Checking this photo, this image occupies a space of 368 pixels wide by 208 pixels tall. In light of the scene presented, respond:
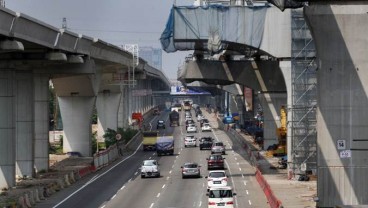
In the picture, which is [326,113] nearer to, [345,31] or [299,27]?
[345,31]

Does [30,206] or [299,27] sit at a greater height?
[299,27]

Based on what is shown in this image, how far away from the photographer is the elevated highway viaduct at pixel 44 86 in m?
57.0

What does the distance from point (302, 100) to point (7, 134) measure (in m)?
21.0

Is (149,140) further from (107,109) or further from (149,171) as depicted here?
(149,171)

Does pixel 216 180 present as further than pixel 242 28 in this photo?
No

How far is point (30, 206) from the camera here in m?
48.5

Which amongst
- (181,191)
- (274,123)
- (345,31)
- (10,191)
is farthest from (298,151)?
(274,123)

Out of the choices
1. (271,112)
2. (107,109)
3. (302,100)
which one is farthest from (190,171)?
(107,109)

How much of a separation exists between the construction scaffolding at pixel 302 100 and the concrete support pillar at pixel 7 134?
1962cm

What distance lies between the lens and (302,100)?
62938 mm

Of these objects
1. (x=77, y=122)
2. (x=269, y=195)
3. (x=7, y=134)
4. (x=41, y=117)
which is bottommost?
(x=269, y=195)

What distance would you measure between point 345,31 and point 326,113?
378 centimetres

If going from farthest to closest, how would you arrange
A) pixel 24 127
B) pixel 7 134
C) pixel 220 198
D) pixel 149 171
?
pixel 24 127 < pixel 149 171 < pixel 7 134 < pixel 220 198

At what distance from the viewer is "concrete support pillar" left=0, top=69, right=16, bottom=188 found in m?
58.4
